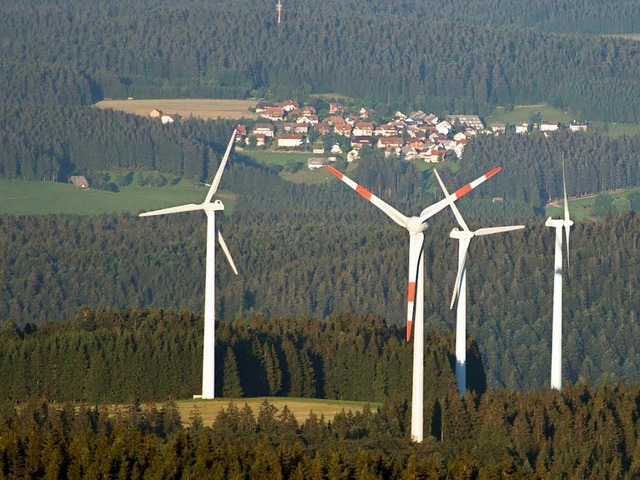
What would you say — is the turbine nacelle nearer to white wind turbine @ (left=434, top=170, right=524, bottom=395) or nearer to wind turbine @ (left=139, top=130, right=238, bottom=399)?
white wind turbine @ (left=434, top=170, right=524, bottom=395)

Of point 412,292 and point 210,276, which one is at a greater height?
point 412,292

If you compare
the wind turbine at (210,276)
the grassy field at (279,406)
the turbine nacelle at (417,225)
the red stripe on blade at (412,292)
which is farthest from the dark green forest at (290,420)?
the turbine nacelle at (417,225)

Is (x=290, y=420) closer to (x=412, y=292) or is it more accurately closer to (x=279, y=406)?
(x=279, y=406)

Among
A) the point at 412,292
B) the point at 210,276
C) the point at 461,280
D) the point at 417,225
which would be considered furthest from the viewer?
the point at 210,276

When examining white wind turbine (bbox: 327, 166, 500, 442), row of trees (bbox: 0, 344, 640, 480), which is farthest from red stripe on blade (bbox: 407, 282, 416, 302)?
row of trees (bbox: 0, 344, 640, 480)

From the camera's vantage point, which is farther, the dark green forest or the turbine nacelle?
the dark green forest

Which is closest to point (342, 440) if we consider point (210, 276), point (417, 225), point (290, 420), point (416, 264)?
point (290, 420)

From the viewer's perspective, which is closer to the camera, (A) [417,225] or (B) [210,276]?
(A) [417,225]

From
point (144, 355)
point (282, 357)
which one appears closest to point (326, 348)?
point (282, 357)
